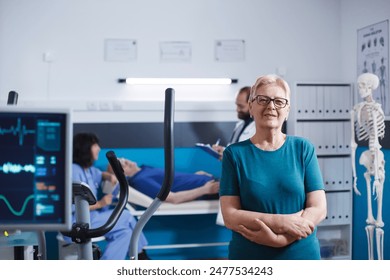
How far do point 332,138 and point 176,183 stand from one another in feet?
3.49

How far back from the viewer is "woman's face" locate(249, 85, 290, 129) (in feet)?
3.99

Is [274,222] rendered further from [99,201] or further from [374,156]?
[99,201]

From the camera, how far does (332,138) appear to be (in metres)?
3.43

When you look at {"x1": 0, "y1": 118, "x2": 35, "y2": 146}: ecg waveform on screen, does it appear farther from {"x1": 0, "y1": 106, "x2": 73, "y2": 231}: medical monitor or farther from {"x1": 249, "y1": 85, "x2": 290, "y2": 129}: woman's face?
{"x1": 249, "y1": 85, "x2": 290, "y2": 129}: woman's face

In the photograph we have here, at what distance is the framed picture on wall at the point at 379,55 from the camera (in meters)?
3.01

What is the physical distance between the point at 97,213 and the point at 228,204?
75.0 inches

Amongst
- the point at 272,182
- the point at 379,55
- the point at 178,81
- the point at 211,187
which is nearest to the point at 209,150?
the point at 211,187

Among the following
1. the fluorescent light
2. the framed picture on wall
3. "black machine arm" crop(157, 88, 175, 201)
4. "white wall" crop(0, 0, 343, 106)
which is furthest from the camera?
the fluorescent light

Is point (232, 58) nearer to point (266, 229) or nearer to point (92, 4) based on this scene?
point (92, 4)

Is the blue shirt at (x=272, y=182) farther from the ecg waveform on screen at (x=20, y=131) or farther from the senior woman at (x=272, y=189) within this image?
the ecg waveform on screen at (x=20, y=131)

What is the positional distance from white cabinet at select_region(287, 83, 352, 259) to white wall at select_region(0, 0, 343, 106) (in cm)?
31

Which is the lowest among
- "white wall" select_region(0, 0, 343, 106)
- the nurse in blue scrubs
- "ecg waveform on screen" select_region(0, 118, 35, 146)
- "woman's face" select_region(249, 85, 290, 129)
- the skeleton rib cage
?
the nurse in blue scrubs

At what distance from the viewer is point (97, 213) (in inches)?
119

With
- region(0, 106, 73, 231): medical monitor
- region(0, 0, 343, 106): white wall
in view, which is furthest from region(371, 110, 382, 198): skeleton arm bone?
region(0, 106, 73, 231): medical monitor
